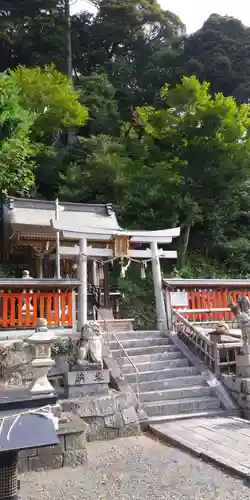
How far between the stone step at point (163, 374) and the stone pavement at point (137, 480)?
7.96 ft

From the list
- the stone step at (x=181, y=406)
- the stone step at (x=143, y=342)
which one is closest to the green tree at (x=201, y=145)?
the stone step at (x=143, y=342)

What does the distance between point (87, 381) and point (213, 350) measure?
11.2 feet

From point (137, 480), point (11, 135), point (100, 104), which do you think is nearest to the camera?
point (137, 480)

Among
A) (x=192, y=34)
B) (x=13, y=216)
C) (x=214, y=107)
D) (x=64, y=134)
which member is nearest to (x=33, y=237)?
(x=13, y=216)

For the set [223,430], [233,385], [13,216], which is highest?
[13,216]

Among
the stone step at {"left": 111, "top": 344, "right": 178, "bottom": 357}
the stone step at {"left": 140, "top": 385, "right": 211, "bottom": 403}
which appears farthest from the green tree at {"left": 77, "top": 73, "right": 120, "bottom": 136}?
the stone step at {"left": 140, "top": 385, "right": 211, "bottom": 403}

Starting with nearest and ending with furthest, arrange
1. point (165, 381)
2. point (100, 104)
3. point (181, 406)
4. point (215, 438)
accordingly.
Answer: point (215, 438) < point (181, 406) < point (165, 381) < point (100, 104)

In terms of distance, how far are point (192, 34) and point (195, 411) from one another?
110 feet

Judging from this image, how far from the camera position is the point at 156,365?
9.80 metres

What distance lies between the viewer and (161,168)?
892 inches

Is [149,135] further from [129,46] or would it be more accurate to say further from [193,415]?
[193,415]

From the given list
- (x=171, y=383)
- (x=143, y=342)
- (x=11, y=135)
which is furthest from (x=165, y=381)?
(x=11, y=135)

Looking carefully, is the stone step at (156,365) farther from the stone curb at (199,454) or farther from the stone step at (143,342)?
the stone curb at (199,454)

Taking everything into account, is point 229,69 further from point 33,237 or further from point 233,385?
point 233,385
